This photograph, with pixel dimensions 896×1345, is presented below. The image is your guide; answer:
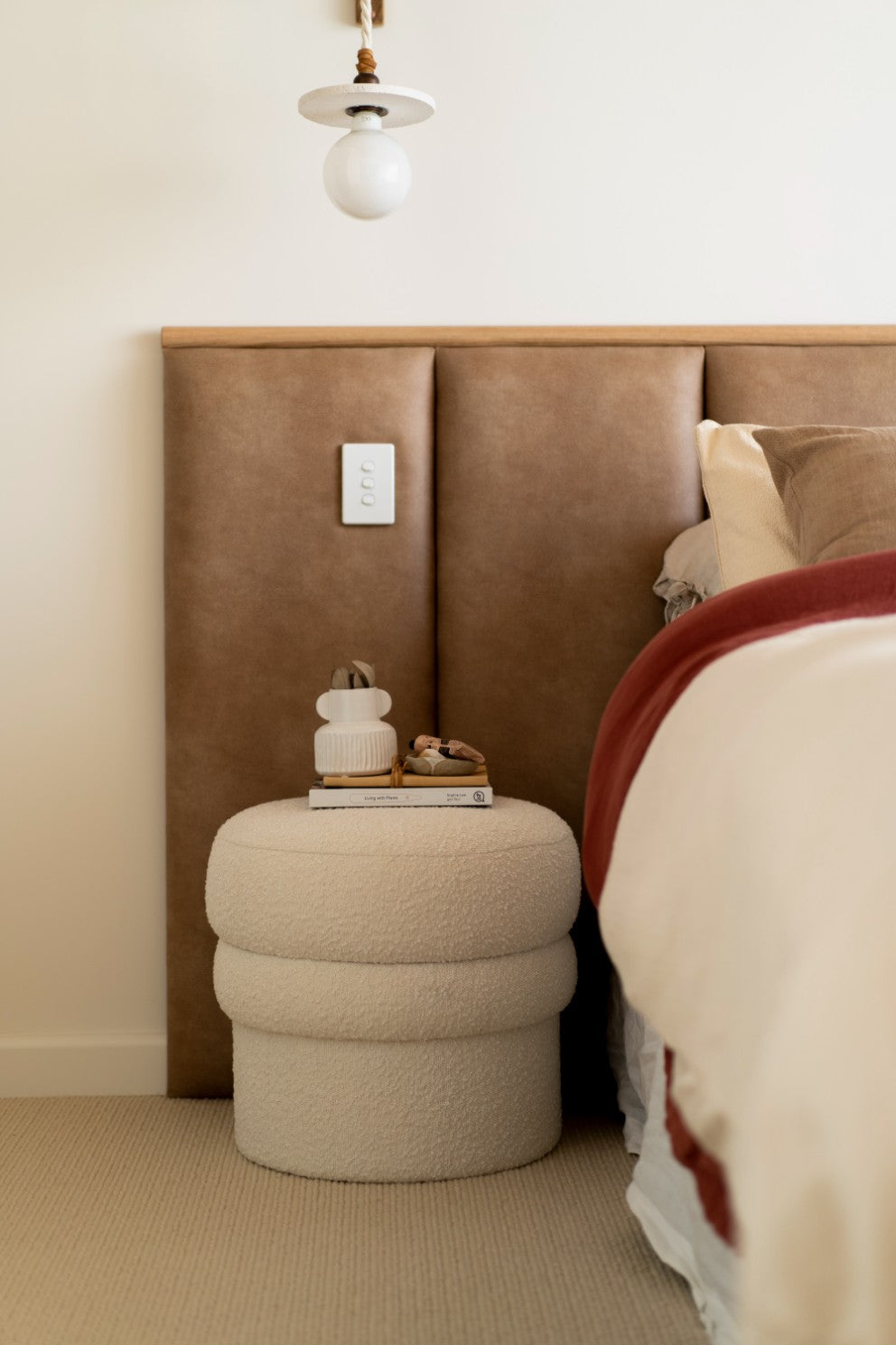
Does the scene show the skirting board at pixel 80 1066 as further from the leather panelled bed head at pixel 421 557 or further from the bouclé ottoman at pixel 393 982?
the bouclé ottoman at pixel 393 982

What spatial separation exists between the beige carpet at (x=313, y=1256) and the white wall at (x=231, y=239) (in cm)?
47

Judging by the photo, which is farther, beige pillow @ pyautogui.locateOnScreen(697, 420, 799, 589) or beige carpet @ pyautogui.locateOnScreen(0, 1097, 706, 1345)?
beige pillow @ pyautogui.locateOnScreen(697, 420, 799, 589)

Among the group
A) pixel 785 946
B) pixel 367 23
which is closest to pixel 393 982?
pixel 785 946

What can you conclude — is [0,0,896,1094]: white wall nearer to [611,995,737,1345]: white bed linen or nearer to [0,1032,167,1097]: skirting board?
[0,1032,167,1097]: skirting board

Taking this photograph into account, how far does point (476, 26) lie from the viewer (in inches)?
83.5

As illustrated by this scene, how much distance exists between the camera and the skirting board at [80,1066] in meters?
2.13

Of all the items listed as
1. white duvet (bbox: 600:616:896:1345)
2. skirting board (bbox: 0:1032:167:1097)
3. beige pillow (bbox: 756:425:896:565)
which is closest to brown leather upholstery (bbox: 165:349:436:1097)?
skirting board (bbox: 0:1032:167:1097)

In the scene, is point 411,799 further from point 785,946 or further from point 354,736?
point 785,946

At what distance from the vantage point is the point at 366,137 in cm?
191

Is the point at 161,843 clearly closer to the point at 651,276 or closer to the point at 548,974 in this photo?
the point at 548,974

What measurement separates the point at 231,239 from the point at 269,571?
0.56 metres

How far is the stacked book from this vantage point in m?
1.78

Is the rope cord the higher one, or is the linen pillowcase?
the rope cord

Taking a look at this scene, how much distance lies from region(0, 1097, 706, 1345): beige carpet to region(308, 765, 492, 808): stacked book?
50 cm
